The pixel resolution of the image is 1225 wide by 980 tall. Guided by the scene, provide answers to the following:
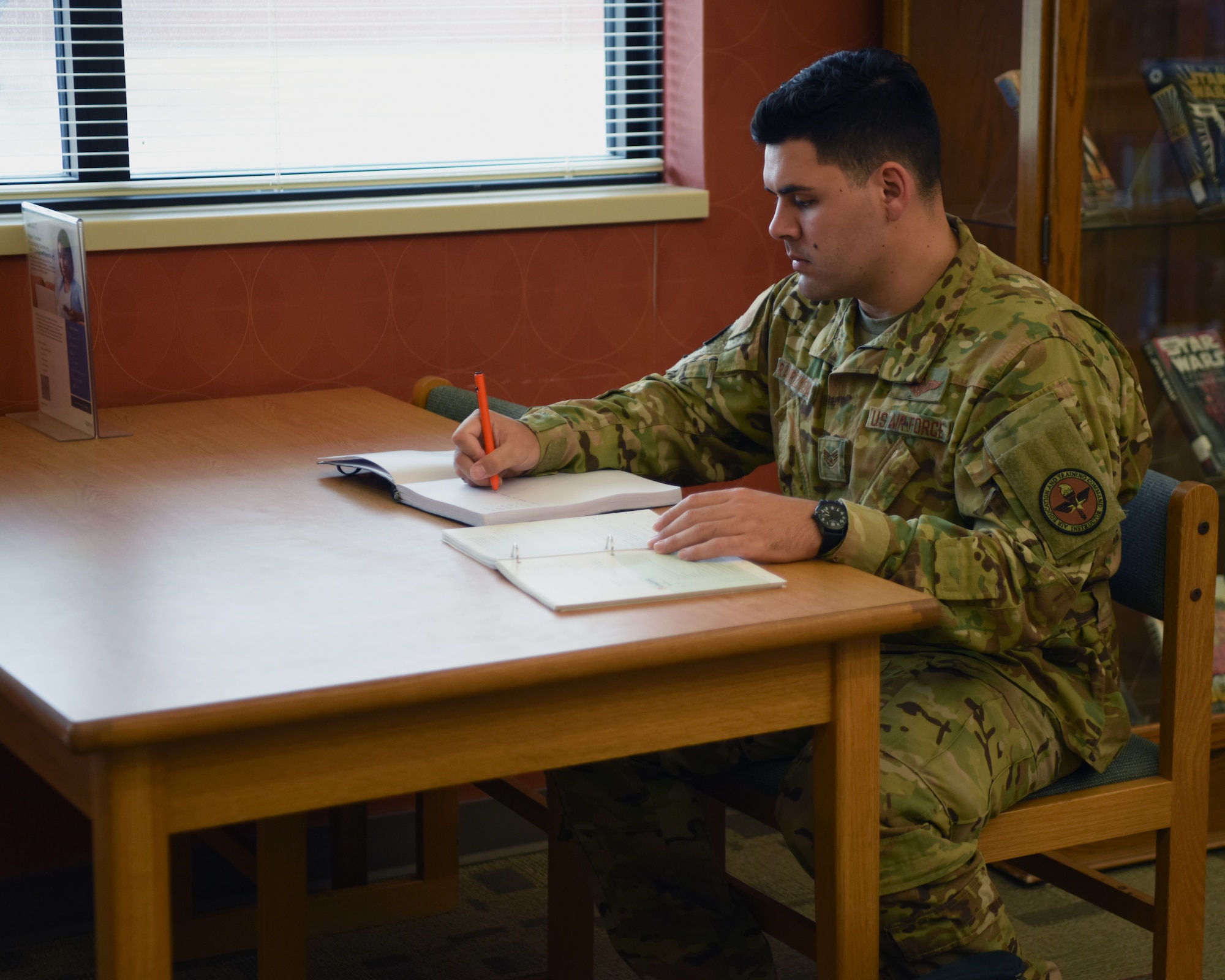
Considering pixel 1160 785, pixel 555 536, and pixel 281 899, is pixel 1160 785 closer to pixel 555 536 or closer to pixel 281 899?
pixel 555 536

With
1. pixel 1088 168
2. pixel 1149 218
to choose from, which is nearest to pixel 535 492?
pixel 1088 168

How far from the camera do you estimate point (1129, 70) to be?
8.82 feet

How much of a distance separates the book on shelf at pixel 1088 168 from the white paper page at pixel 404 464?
124 cm

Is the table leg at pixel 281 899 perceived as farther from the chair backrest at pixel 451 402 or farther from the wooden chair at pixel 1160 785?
the chair backrest at pixel 451 402

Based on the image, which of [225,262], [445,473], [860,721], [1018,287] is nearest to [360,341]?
[225,262]

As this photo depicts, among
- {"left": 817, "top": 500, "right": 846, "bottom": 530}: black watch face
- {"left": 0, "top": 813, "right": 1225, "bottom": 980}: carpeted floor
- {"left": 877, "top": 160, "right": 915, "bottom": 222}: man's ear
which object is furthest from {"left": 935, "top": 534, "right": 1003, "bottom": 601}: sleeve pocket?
{"left": 0, "top": 813, "right": 1225, "bottom": 980}: carpeted floor

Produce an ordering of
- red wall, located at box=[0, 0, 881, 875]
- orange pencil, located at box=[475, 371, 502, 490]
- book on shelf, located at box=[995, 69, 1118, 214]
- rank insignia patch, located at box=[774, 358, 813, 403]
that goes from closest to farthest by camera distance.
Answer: orange pencil, located at box=[475, 371, 502, 490], rank insignia patch, located at box=[774, 358, 813, 403], red wall, located at box=[0, 0, 881, 875], book on shelf, located at box=[995, 69, 1118, 214]

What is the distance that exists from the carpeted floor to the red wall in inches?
6.4

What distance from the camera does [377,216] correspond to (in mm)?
2549

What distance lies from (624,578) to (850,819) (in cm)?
32

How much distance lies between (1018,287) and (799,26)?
3.93 feet

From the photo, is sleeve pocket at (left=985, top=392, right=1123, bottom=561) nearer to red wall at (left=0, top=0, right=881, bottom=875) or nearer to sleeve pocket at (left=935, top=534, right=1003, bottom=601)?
sleeve pocket at (left=935, top=534, right=1003, bottom=601)

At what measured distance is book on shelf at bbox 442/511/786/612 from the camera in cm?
142

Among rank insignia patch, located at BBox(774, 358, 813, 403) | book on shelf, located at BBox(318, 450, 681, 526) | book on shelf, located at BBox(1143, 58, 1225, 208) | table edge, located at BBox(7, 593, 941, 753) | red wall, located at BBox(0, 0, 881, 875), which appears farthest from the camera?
book on shelf, located at BBox(1143, 58, 1225, 208)
